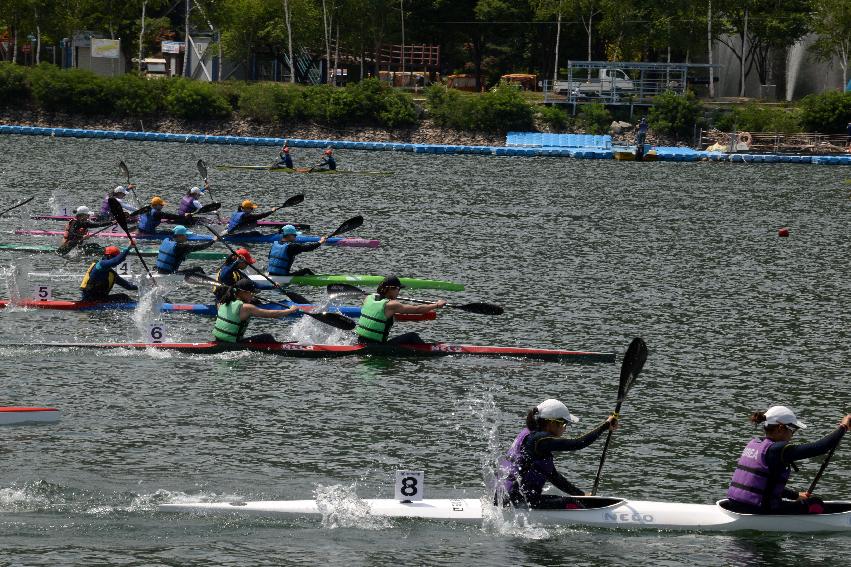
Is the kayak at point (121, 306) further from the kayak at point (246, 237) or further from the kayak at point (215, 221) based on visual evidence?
the kayak at point (215, 221)

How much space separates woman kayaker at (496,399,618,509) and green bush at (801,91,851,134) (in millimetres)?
73280

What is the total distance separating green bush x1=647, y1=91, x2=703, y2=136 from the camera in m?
88.8

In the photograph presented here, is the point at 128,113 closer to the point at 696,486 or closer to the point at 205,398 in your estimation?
the point at 205,398

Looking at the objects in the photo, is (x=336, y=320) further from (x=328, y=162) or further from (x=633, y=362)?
(x=328, y=162)

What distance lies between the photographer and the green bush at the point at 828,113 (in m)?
85.1

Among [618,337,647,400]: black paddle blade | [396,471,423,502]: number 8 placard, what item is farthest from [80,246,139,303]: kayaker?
Result: [618,337,647,400]: black paddle blade

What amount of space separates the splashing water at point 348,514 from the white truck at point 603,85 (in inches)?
3045

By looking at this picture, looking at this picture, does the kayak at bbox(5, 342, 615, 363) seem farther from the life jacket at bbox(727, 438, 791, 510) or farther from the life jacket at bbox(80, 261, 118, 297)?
the life jacket at bbox(727, 438, 791, 510)

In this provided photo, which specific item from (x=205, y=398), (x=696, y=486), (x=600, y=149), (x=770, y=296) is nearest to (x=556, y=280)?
(x=770, y=296)

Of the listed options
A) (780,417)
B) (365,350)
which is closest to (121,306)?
(365,350)

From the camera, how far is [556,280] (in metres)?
37.4

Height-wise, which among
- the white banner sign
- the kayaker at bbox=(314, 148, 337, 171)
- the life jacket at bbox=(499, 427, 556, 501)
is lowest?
the life jacket at bbox=(499, 427, 556, 501)

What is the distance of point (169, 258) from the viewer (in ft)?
109

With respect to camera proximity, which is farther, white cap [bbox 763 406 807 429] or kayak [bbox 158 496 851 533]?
kayak [bbox 158 496 851 533]
